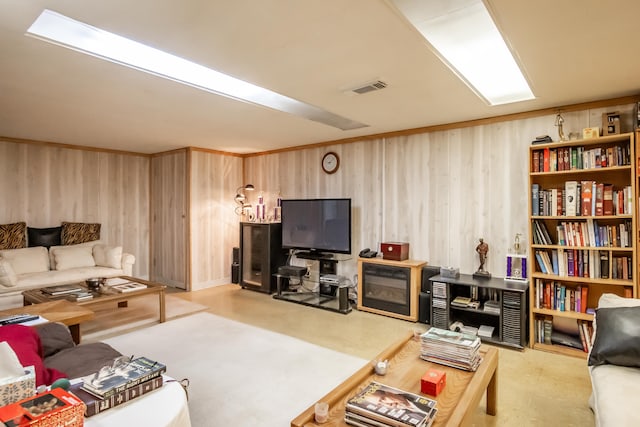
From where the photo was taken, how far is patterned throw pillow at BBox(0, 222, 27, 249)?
15.2ft

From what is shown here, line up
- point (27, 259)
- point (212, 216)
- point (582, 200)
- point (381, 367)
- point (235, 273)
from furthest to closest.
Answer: point (235, 273)
point (212, 216)
point (27, 259)
point (582, 200)
point (381, 367)

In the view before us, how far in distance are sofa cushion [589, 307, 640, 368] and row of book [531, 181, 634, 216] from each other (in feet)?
4.18

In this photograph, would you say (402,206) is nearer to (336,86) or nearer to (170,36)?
(336,86)

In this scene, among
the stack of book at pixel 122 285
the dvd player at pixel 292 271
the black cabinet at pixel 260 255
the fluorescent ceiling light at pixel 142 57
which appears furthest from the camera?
the black cabinet at pixel 260 255

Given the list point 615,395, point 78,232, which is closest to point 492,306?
point 615,395

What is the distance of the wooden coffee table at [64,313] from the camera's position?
9.02 feet

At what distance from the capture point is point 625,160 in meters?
2.98

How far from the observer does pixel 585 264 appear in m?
3.12

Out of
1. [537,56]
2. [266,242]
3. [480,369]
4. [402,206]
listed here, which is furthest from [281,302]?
[537,56]

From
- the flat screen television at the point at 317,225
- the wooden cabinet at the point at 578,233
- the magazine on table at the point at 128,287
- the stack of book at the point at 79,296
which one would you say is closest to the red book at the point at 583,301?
the wooden cabinet at the point at 578,233

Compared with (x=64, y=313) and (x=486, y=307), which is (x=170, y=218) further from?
(x=486, y=307)

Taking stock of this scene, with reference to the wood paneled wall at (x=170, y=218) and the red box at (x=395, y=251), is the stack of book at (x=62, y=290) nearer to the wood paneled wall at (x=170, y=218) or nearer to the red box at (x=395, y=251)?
the wood paneled wall at (x=170, y=218)

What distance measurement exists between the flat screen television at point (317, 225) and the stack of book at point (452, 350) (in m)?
2.57

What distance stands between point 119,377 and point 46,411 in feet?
1.33
